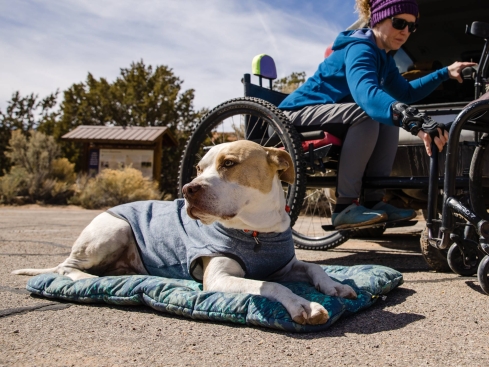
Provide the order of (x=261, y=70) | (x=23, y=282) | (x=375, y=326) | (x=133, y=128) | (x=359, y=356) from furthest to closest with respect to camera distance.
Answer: (x=133, y=128) → (x=261, y=70) → (x=23, y=282) → (x=375, y=326) → (x=359, y=356)

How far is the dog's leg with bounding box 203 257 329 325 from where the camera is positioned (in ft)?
6.21

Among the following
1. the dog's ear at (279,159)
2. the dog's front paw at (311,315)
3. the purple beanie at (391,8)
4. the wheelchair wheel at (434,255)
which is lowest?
the dog's front paw at (311,315)

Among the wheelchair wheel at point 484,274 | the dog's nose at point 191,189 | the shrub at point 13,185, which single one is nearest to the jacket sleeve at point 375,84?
the wheelchair wheel at point 484,274

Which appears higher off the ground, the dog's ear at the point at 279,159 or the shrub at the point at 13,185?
the dog's ear at the point at 279,159

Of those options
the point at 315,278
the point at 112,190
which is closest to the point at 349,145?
the point at 315,278

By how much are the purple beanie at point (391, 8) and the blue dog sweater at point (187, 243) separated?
1792 mm

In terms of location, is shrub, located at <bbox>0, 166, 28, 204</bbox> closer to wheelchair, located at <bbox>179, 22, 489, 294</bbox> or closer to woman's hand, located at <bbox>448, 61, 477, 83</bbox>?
wheelchair, located at <bbox>179, 22, 489, 294</bbox>

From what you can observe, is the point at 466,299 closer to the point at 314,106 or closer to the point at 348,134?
the point at 348,134

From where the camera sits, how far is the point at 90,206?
1278 cm

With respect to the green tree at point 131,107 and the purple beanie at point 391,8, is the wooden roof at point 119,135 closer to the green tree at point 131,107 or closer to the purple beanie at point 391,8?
the green tree at point 131,107

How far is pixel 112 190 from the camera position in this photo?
13.3m

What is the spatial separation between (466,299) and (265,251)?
98 cm

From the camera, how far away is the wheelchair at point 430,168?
8.22ft

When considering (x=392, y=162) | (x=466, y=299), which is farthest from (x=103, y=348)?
(x=392, y=162)
